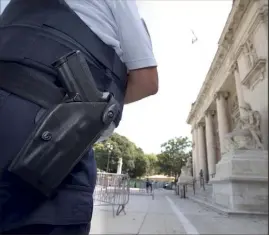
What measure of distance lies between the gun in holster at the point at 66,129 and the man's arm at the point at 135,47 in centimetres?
22

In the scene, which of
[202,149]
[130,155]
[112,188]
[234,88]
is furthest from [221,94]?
[130,155]

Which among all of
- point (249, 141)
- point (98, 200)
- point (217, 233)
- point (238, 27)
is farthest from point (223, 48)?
point (217, 233)

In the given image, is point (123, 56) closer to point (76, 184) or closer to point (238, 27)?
point (76, 184)

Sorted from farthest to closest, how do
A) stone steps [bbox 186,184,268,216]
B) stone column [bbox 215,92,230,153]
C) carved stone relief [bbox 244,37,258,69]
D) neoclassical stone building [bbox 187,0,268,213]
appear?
stone column [bbox 215,92,230,153], carved stone relief [bbox 244,37,258,69], neoclassical stone building [bbox 187,0,268,213], stone steps [bbox 186,184,268,216]

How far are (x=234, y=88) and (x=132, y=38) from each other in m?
16.1

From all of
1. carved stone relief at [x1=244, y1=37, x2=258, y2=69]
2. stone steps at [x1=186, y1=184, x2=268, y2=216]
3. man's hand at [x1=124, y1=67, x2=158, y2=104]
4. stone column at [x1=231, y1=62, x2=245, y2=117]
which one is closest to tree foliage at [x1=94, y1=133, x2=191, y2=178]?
stone steps at [x1=186, y1=184, x2=268, y2=216]

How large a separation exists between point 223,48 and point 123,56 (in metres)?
14.0

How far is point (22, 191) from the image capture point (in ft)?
2.61

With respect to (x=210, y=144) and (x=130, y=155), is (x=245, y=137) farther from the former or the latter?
(x=130, y=155)

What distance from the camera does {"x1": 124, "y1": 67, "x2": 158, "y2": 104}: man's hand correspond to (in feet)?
3.55

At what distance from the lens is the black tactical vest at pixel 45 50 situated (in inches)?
33.4

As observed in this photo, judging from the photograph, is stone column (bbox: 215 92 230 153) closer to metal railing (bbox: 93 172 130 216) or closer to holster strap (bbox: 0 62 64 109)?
metal railing (bbox: 93 172 130 216)

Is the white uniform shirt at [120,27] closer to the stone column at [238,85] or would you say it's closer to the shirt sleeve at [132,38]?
A: the shirt sleeve at [132,38]

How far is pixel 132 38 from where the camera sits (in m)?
1.05
